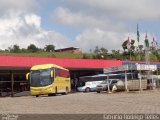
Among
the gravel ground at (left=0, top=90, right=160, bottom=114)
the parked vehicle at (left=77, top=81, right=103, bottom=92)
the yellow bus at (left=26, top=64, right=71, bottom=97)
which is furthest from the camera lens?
the parked vehicle at (left=77, top=81, right=103, bottom=92)

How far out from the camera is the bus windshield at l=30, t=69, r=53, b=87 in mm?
41281

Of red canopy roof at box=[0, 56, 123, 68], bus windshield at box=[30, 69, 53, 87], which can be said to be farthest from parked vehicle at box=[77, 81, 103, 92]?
bus windshield at box=[30, 69, 53, 87]

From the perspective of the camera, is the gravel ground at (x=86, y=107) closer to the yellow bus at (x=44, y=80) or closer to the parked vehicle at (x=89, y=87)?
the yellow bus at (x=44, y=80)

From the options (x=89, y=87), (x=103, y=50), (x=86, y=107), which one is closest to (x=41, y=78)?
(x=89, y=87)

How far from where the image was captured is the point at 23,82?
200ft

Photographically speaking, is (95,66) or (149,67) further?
(95,66)

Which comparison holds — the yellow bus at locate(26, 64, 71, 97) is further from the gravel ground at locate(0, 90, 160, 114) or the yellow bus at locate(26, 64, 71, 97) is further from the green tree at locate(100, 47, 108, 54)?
the green tree at locate(100, 47, 108, 54)

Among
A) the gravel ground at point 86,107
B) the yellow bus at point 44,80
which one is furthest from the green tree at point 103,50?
the gravel ground at point 86,107

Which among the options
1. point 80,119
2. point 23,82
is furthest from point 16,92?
point 80,119

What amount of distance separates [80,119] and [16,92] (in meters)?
45.4

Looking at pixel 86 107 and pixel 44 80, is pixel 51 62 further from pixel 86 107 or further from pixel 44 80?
pixel 86 107

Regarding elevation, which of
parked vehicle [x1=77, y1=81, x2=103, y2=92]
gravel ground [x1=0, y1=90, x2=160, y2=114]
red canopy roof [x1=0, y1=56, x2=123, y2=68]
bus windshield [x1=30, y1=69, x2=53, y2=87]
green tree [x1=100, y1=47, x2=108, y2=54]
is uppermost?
green tree [x1=100, y1=47, x2=108, y2=54]

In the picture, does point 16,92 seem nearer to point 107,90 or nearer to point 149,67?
point 107,90

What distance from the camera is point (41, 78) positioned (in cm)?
4147
